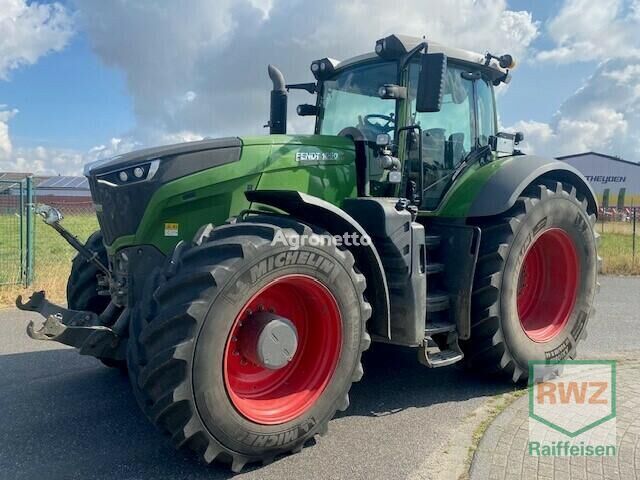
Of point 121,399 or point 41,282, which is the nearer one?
point 121,399

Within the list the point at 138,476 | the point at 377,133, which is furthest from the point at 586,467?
the point at 377,133

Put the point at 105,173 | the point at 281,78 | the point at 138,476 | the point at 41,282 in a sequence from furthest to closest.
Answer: the point at 41,282 → the point at 281,78 → the point at 105,173 → the point at 138,476

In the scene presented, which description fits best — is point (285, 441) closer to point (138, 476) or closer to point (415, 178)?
point (138, 476)

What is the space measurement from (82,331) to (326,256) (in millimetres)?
1535

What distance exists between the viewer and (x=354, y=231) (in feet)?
12.3

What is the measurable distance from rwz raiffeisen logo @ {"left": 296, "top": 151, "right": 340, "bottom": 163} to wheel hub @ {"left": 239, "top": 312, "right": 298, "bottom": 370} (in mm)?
1282

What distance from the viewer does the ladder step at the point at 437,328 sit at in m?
4.23

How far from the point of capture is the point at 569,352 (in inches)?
201

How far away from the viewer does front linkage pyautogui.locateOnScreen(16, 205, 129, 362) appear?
10.5 ft

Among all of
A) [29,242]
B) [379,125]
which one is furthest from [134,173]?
[29,242]

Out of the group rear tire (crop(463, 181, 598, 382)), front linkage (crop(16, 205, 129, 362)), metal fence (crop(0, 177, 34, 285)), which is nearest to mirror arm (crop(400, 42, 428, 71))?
rear tire (crop(463, 181, 598, 382))

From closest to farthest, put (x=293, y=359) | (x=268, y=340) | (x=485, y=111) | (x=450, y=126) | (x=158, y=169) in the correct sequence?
(x=268, y=340) < (x=158, y=169) < (x=293, y=359) < (x=450, y=126) < (x=485, y=111)

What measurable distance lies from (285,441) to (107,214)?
1.88 meters

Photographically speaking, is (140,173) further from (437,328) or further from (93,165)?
(437,328)
